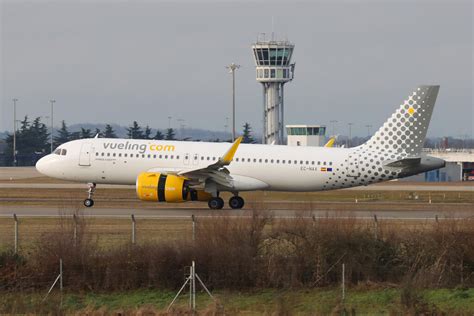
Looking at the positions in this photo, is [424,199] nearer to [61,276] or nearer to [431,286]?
[431,286]

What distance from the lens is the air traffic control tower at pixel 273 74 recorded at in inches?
5443

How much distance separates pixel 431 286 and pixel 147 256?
327 inches

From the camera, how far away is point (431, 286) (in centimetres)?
2817

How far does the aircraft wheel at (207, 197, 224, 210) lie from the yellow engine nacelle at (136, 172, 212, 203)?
77.9 inches

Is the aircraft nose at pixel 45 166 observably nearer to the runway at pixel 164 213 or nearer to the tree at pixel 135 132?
the runway at pixel 164 213

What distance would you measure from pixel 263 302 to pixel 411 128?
24.2m

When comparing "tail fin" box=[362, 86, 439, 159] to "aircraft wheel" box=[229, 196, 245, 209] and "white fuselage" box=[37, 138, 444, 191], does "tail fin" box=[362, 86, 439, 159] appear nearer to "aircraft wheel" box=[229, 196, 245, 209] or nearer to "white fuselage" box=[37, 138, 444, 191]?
"white fuselage" box=[37, 138, 444, 191]

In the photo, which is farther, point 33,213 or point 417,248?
point 33,213

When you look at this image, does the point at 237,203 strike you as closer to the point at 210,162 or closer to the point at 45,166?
the point at 210,162

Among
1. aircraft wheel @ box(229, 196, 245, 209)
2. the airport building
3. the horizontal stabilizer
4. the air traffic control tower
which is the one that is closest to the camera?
the horizontal stabilizer

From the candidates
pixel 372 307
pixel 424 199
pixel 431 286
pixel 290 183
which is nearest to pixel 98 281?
pixel 372 307

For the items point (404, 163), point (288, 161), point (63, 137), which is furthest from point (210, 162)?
point (63, 137)

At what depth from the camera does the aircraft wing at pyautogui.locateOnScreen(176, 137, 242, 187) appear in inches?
1825

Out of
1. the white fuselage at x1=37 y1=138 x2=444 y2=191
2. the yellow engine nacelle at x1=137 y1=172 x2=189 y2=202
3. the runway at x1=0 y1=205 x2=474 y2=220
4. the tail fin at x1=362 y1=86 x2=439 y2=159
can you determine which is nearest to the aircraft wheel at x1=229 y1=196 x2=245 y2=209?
the white fuselage at x1=37 y1=138 x2=444 y2=191
